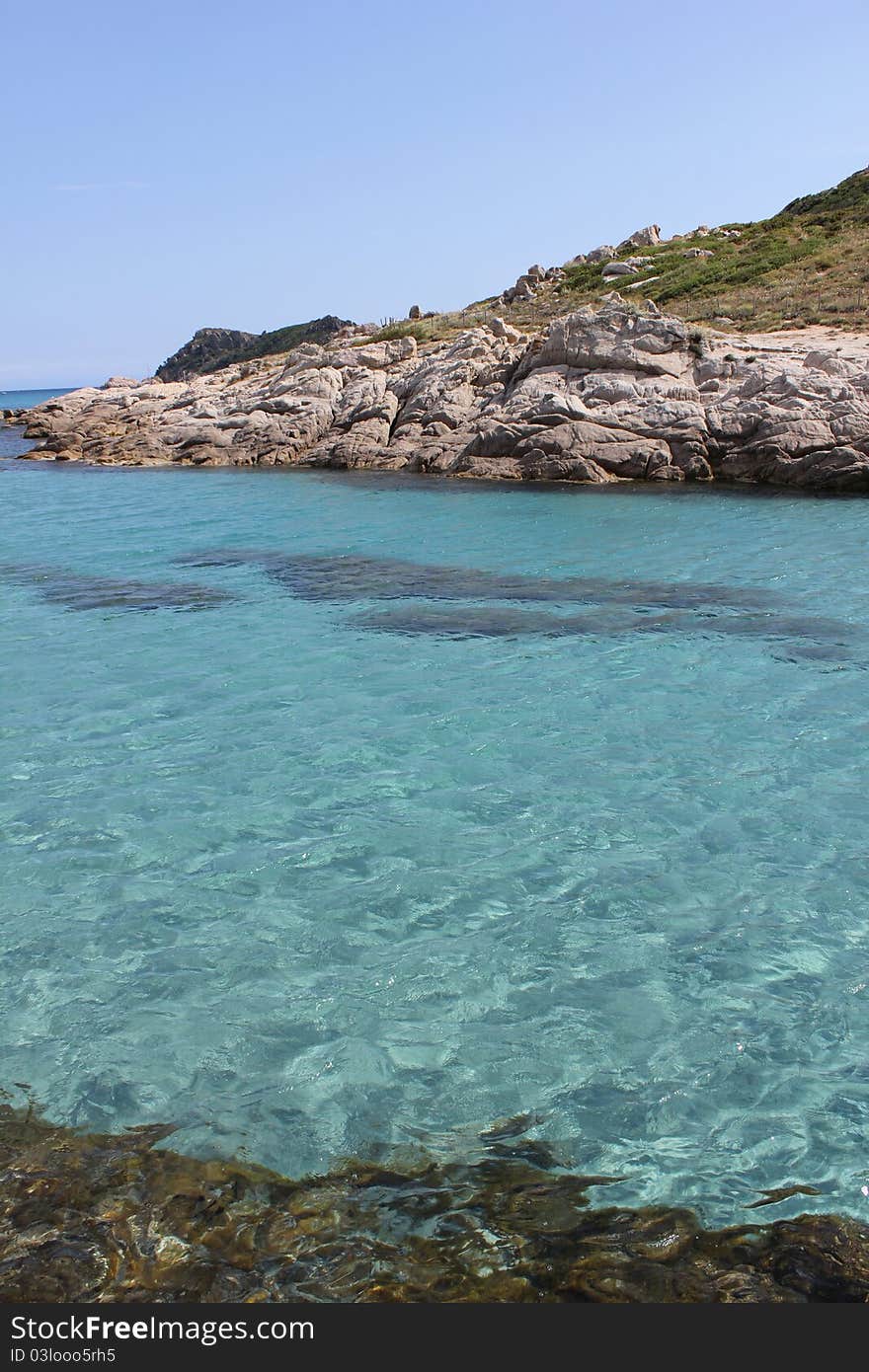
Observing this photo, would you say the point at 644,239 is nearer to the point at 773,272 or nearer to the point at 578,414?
the point at 773,272

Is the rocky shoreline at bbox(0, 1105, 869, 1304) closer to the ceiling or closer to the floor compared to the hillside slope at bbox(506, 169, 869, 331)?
closer to the floor

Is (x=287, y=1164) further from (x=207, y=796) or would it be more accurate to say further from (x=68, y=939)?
(x=207, y=796)

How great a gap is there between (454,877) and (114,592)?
12082 mm

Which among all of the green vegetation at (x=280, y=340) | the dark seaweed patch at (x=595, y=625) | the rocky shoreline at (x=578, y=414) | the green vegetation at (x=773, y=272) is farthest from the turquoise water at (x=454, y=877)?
the green vegetation at (x=280, y=340)

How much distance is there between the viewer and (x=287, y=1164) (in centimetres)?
486

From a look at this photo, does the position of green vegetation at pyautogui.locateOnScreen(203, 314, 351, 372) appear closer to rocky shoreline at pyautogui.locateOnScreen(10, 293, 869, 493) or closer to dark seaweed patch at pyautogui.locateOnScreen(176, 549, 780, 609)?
rocky shoreline at pyautogui.locateOnScreen(10, 293, 869, 493)

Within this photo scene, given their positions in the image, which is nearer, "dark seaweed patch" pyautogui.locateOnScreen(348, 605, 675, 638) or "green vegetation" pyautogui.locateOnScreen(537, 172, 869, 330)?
"dark seaweed patch" pyautogui.locateOnScreen(348, 605, 675, 638)

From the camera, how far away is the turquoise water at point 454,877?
5.28 m

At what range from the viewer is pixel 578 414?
3222 cm

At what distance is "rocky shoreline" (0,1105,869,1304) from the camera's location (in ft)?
13.4

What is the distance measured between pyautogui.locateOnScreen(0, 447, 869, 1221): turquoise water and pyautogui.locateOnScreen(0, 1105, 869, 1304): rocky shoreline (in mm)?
212

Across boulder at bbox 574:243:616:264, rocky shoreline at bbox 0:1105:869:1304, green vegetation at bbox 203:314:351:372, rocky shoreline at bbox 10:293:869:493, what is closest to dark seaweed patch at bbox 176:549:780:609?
rocky shoreline at bbox 0:1105:869:1304

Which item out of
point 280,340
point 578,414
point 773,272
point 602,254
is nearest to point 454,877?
point 578,414

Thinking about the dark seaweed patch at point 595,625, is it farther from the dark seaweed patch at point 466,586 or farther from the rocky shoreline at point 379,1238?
the rocky shoreline at point 379,1238
